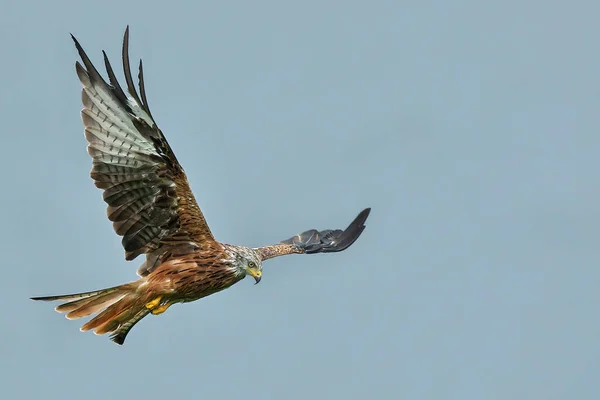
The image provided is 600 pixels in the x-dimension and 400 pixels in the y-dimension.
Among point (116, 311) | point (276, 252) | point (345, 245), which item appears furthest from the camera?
point (345, 245)

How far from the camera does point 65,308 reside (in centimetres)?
1545

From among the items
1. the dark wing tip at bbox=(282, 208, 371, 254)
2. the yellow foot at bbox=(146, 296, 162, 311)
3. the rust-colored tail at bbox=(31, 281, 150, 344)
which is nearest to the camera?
the rust-colored tail at bbox=(31, 281, 150, 344)

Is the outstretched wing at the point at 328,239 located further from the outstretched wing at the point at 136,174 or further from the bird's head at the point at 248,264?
the outstretched wing at the point at 136,174

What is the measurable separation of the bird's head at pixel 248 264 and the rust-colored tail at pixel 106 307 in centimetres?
120

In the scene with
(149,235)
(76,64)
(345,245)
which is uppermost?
(76,64)

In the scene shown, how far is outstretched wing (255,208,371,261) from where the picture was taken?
18.4 m

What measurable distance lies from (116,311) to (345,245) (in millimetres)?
4221

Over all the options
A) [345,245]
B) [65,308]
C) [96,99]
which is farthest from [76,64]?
[345,245]

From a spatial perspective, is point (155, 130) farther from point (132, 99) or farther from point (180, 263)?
point (180, 263)

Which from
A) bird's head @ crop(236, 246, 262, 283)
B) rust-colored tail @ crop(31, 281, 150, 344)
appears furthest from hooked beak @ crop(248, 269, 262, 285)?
rust-colored tail @ crop(31, 281, 150, 344)

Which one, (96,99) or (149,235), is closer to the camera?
(96,99)

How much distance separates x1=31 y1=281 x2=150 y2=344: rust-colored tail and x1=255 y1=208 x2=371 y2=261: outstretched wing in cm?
310

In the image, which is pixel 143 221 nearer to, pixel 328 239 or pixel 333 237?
pixel 328 239

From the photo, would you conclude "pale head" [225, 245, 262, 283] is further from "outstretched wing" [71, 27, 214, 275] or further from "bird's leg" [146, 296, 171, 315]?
"bird's leg" [146, 296, 171, 315]
